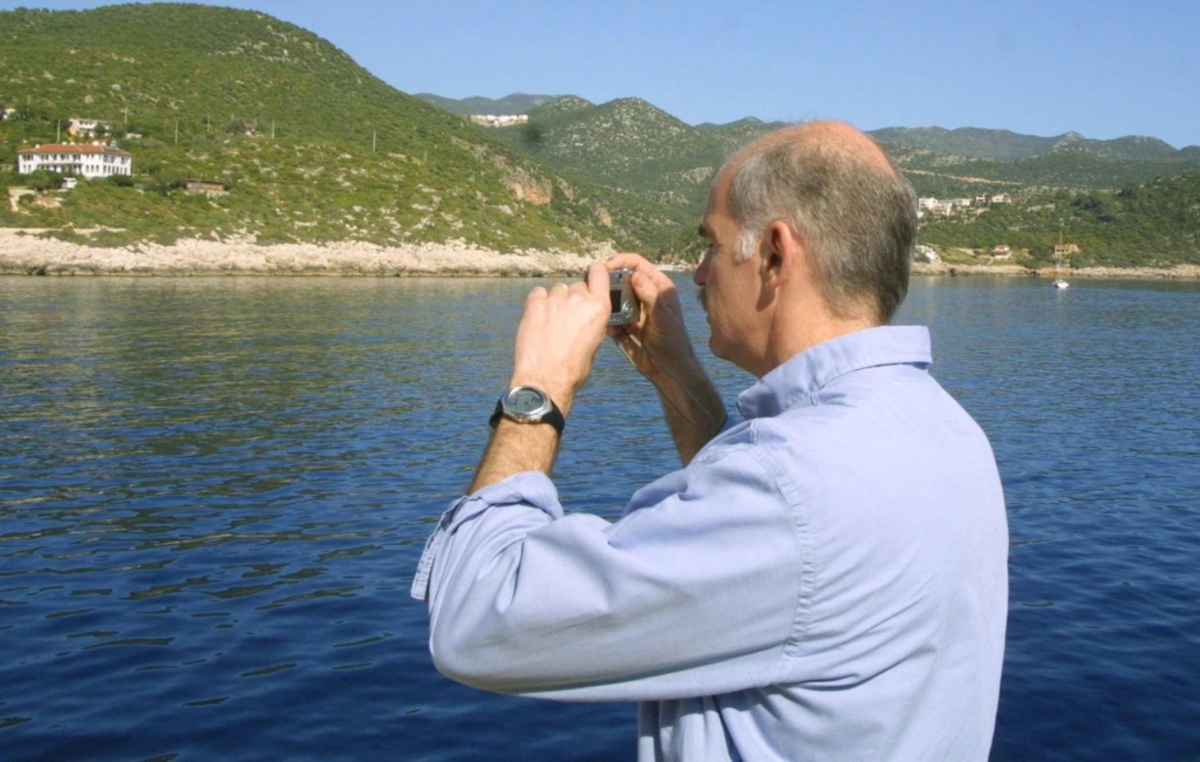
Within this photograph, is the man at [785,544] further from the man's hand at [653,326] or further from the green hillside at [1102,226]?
the green hillside at [1102,226]

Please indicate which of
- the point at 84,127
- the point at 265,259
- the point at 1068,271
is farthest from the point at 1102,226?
the point at 84,127

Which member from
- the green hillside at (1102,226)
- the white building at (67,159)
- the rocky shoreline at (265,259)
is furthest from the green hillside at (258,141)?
the green hillside at (1102,226)

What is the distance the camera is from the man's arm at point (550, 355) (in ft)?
5.82

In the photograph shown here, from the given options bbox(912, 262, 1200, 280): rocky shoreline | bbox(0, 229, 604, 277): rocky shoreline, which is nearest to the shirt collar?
bbox(0, 229, 604, 277): rocky shoreline

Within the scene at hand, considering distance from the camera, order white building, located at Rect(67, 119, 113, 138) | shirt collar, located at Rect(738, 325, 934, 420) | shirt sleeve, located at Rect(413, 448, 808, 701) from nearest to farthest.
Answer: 1. shirt sleeve, located at Rect(413, 448, 808, 701)
2. shirt collar, located at Rect(738, 325, 934, 420)
3. white building, located at Rect(67, 119, 113, 138)

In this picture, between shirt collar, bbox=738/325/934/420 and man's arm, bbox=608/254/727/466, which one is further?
man's arm, bbox=608/254/727/466

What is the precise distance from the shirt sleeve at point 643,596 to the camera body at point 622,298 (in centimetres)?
64

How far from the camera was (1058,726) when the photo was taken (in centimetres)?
639

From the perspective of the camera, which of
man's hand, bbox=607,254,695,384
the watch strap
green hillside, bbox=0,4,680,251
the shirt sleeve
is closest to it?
the shirt sleeve

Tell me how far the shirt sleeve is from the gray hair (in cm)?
44

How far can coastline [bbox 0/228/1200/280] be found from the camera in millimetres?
56812

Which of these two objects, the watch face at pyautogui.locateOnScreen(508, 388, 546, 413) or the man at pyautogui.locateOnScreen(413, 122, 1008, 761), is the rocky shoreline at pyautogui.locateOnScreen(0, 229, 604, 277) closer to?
the watch face at pyautogui.locateOnScreen(508, 388, 546, 413)

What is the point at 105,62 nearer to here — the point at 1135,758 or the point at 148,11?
Result: the point at 148,11

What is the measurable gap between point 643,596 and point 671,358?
987mm
